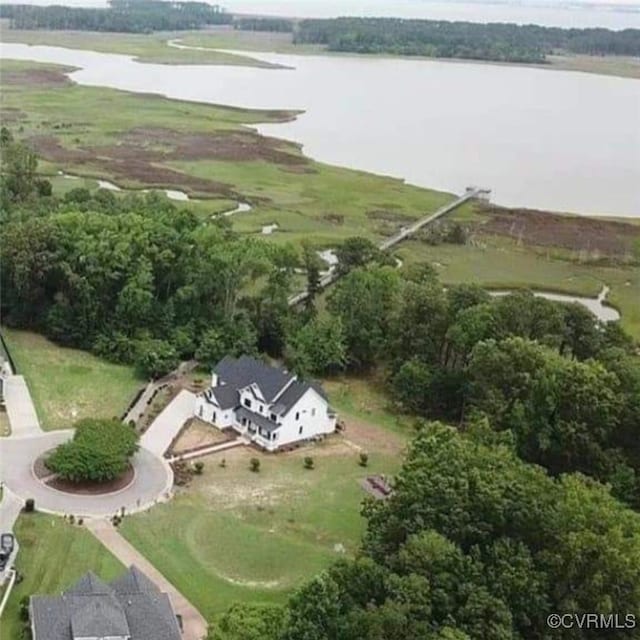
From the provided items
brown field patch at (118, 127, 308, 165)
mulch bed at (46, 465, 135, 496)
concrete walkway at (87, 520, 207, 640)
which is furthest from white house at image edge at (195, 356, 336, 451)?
brown field patch at (118, 127, 308, 165)

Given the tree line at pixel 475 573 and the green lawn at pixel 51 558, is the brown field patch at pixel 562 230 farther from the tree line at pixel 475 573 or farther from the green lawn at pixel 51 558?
the green lawn at pixel 51 558

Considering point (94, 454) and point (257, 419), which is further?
point (257, 419)

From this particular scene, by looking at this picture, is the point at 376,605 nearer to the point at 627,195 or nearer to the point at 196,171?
the point at 196,171

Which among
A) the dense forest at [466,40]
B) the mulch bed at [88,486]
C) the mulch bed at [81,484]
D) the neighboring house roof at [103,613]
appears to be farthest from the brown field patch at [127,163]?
the dense forest at [466,40]

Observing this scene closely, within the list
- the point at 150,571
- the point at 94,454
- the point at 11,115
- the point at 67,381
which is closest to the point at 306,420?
the point at 94,454

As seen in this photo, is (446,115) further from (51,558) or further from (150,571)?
(51,558)

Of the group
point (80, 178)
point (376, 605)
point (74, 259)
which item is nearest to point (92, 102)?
point (80, 178)

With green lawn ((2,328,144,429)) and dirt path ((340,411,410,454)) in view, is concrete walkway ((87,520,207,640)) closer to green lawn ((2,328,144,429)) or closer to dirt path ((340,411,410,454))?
green lawn ((2,328,144,429))
